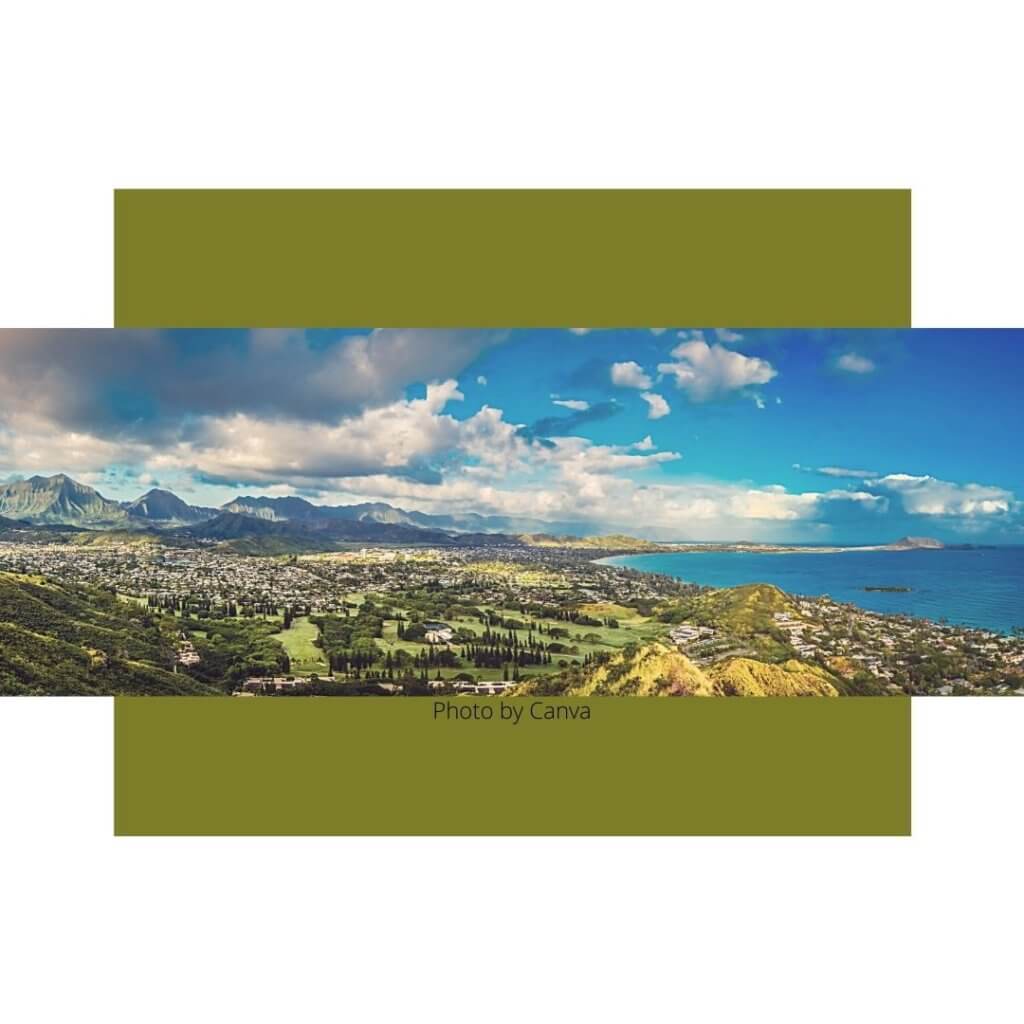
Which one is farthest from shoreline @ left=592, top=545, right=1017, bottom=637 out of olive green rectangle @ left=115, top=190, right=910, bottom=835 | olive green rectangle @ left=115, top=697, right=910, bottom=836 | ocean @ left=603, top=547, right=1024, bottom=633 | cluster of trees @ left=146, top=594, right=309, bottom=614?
cluster of trees @ left=146, top=594, right=309, bottom=614

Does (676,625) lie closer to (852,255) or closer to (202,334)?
(852,255)

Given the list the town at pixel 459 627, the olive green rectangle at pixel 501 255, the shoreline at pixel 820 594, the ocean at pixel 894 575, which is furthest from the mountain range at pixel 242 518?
the olive green rectangle at pixel 501 255

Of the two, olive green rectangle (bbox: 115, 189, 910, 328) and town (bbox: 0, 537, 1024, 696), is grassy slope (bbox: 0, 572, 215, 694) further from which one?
olive green rectangle (bbox: 115, 189, 910, 328)

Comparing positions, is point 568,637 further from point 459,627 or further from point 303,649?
point 303,649

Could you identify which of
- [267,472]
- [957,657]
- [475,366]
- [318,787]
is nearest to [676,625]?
[957,657]

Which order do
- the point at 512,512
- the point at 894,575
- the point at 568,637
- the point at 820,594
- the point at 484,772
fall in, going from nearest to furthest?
the point at 484,772, the point at 568,637, the point at 820,594, the point at 894,575, the point at 512,512

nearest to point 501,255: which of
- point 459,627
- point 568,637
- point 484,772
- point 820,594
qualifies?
point 459,627
